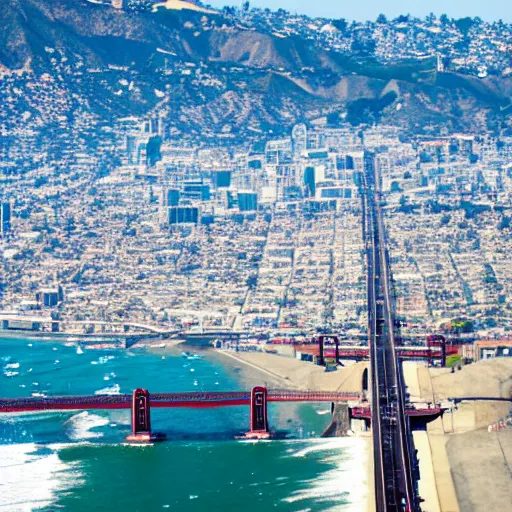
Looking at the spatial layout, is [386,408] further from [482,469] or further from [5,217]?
[5,217]

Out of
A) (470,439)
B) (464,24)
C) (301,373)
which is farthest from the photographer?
(464,24)

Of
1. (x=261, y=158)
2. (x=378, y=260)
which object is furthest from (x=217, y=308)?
(x=261, y=158)

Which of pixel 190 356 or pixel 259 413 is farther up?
pixel 190 356

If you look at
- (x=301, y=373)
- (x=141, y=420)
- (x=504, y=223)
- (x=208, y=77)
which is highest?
(x=208, y=77)

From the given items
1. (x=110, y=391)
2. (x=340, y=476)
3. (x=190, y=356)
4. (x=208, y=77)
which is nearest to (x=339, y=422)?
(x=340, y=476)

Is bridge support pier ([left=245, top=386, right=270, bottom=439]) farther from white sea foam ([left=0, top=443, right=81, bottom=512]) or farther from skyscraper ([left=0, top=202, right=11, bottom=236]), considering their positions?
skyscraper ([left=0, top=202, right=11, bottom=236])

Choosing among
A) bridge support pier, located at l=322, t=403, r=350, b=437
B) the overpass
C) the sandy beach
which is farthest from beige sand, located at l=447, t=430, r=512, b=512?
bridge support pier, located at l=322, t=403, r=350, b=437

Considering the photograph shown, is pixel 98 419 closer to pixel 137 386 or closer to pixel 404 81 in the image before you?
pixel 137 386
